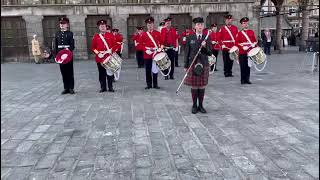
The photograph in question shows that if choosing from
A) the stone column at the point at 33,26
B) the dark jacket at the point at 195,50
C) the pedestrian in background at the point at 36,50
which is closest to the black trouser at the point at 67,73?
the dark jacket at the point at 195,50

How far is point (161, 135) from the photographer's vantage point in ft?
18.6

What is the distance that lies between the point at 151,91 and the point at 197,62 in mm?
3182

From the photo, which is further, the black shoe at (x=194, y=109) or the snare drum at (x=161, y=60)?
the snare drum at (x=161, y=60)

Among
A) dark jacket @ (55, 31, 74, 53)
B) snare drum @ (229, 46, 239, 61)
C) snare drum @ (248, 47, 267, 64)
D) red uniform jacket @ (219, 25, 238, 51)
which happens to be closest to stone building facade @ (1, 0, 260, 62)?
red uniform jacket @ (219, 25, 238, 51)

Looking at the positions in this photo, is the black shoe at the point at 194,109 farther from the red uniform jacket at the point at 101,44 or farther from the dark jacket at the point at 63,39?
the dark jacket at the point at 63,39

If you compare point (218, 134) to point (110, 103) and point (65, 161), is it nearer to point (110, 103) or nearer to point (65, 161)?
point (65, 161)

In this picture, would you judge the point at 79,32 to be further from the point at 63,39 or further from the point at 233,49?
the point at 233,49

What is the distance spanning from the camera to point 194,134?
566cm

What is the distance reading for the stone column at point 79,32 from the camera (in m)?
22.5

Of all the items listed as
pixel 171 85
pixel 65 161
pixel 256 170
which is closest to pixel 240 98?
pixel 171 85

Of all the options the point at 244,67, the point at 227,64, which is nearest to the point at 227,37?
the point at 227,64

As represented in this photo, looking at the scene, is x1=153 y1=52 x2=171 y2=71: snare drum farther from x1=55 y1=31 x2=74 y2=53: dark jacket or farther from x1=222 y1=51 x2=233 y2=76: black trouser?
x1=222 y1=51 x2=233 y2=76: black trouser

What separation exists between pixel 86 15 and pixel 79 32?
1143mm

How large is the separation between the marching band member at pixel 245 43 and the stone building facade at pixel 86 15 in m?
12.8
